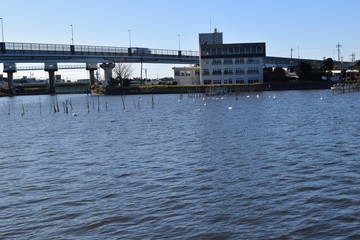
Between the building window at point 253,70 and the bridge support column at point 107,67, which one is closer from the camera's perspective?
the building window at point 253,70

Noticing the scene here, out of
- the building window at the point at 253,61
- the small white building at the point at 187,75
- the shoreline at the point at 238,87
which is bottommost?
the shoreline at the point at 238,87

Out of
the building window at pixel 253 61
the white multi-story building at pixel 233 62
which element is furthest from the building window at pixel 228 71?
the building window at pixel 253 61

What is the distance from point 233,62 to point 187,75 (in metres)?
20.0

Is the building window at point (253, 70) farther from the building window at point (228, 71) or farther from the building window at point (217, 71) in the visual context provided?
the building window at point (217, 71)

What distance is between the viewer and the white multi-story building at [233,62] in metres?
123

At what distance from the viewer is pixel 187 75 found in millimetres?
139125

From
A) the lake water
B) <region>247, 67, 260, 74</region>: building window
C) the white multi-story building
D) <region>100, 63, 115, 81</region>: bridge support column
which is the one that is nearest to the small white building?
the white multi-story building

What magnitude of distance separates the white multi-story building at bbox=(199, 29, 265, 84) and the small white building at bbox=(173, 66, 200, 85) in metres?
12.4

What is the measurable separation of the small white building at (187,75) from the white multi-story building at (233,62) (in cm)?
1237

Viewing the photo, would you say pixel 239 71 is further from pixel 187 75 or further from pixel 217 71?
pixel 187 75

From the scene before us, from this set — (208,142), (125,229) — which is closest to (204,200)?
(125,229)

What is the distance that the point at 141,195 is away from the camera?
699 inches

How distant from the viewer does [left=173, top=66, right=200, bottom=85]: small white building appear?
13738cm

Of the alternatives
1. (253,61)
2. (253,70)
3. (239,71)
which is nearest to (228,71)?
(239,71)
